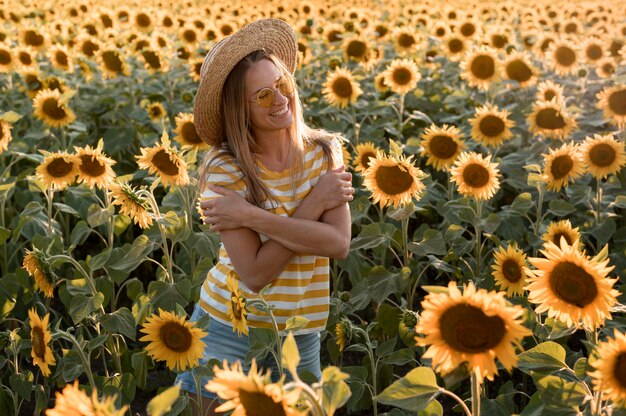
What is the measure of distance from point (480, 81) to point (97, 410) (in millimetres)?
4608

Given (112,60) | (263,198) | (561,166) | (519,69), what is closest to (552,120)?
(561,166)

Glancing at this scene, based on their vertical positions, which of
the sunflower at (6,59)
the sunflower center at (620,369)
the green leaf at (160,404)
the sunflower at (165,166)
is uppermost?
the sunflower at (6,59)

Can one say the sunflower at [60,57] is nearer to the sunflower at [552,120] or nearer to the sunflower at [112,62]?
the sunflower at [112,62]

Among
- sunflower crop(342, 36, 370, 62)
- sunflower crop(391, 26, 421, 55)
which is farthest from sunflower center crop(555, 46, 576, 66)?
sunflower crop(342, 36, 370, 62)

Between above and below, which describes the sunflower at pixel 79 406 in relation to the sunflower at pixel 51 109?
below

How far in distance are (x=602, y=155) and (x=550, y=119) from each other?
1.89 feet

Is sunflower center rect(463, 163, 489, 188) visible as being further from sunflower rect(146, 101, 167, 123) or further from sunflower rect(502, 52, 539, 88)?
sunflower rect(146, 101, 167, 123)

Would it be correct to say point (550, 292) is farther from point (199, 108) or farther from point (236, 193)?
point (199, 108)

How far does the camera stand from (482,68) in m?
5.44

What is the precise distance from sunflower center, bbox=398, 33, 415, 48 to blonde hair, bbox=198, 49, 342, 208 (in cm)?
438

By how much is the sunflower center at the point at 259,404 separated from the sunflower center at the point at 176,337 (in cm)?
88

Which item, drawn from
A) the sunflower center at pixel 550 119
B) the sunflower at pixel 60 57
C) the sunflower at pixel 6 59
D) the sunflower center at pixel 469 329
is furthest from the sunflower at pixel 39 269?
the sunflower at pixel 60 57

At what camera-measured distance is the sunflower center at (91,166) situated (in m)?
3.36

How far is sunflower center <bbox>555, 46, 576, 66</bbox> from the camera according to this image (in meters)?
6.23
